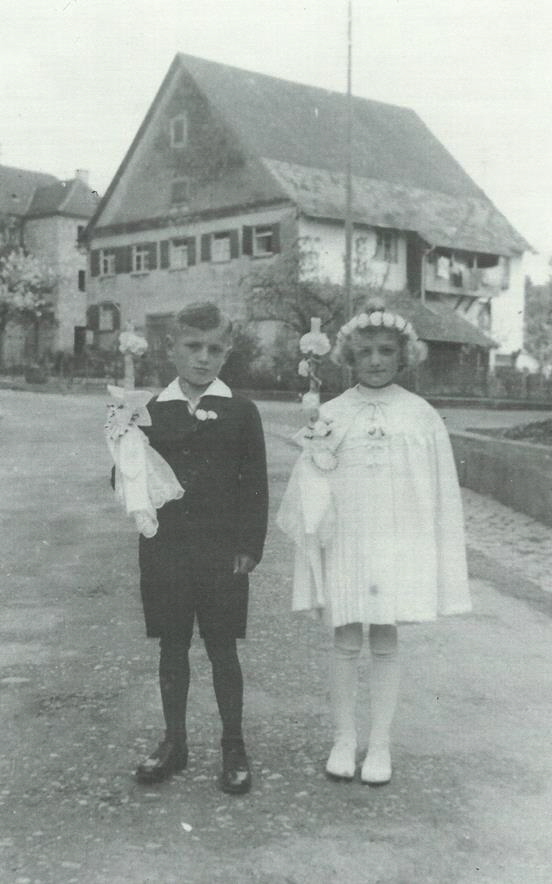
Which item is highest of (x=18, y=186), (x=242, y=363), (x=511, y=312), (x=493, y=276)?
(x=18, y=186)

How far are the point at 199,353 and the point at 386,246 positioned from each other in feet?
134

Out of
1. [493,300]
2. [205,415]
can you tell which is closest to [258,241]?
[493,300]

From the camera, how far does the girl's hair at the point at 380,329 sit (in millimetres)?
4180

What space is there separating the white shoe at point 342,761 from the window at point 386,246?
40.2m

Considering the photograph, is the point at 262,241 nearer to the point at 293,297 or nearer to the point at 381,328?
the point at 293,297

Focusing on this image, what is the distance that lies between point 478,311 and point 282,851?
155 feet

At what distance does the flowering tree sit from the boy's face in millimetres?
54541

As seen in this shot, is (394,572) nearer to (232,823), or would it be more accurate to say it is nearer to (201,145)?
(232,823)

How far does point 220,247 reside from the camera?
44000 millimetres

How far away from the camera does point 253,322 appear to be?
39594 millimetres

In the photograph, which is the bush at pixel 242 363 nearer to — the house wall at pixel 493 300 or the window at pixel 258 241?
the window at pixel 258 241

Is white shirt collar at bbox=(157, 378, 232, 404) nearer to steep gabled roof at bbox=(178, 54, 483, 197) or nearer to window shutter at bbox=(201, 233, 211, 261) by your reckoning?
steep gabled roof at bbox=(178, 54, 483, 197)

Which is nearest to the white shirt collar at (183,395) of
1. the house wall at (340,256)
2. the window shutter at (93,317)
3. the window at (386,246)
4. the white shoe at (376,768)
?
the white shoe at (376,768)

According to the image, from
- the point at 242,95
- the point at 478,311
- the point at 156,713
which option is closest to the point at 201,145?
the point at 242,95
